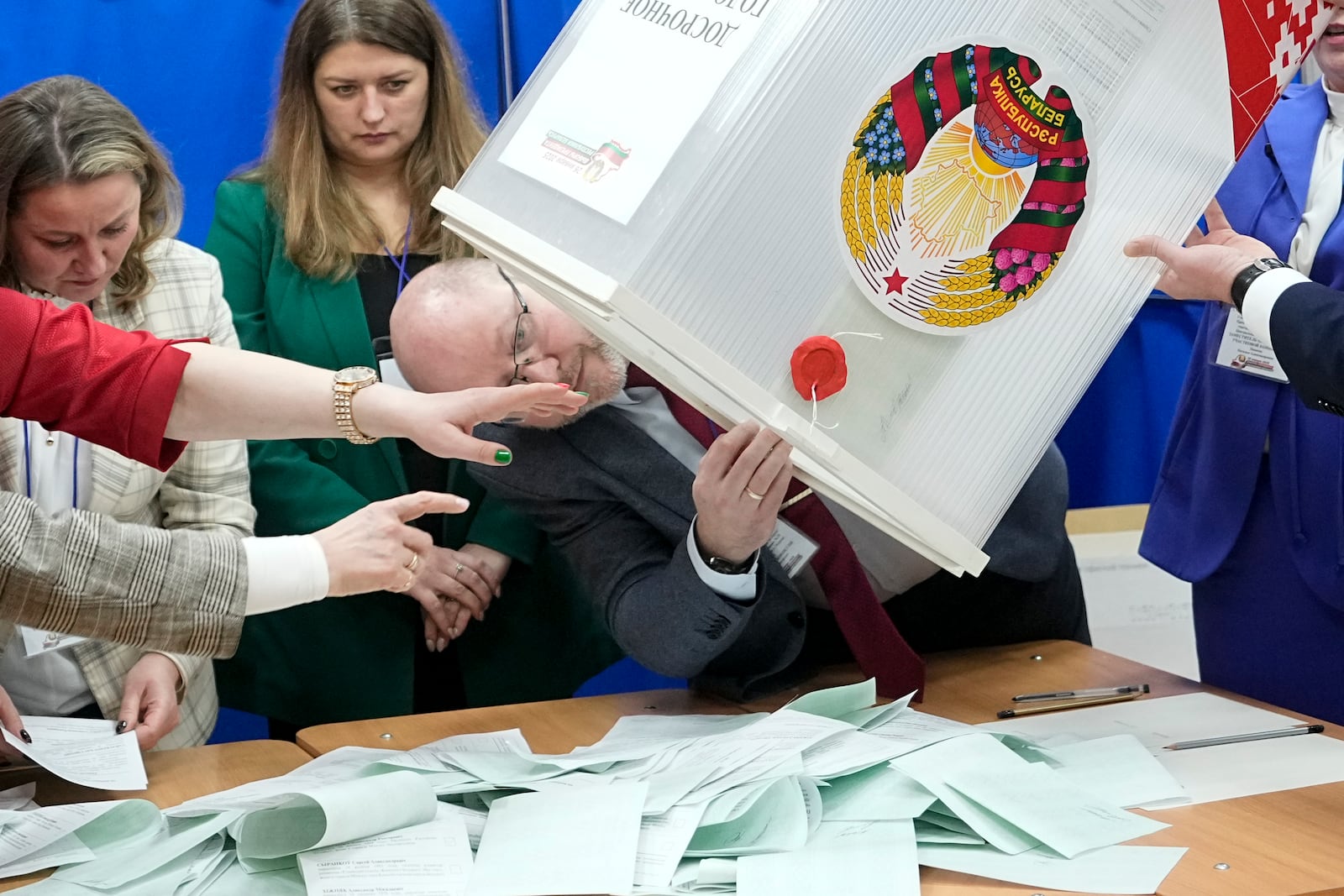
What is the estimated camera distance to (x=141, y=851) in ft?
3.97

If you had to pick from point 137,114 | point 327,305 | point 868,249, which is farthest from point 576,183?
point 137,114

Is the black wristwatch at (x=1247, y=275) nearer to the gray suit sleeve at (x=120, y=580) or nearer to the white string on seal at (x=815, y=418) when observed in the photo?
the white string on seal at (x=815, y=418)

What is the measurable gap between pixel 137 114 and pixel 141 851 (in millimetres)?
1885

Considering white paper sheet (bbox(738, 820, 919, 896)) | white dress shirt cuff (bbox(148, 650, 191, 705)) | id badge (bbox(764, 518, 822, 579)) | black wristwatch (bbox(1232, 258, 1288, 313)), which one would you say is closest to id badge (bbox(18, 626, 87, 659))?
white dress shirt cuff (bbox(148, 650, 191, 705))

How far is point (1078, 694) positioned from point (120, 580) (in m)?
1.12

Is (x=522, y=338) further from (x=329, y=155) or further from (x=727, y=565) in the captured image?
(x=329, y=155)

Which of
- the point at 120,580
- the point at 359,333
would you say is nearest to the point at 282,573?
the point at 120,580

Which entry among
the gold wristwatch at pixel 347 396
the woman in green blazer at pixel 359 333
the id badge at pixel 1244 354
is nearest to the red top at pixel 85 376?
the gold wristwatch at pixel 347 396

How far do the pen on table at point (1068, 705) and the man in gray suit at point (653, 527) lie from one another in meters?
0.22

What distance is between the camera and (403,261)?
7.06 feet

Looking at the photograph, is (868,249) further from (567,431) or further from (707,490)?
(567,431)

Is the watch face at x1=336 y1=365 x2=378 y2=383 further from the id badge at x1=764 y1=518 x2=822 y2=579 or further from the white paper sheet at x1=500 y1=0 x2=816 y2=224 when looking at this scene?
the id badge at x1=764 y1=518 x2=822 y2=579

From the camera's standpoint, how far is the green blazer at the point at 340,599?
2104mm

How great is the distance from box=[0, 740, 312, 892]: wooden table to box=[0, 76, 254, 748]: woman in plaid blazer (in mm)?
82
